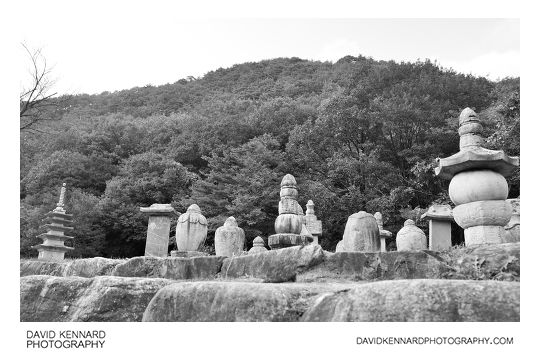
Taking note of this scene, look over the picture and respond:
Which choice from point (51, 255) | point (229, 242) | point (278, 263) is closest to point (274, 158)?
point (51, 255)

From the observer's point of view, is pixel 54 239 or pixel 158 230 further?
pixel 54 239

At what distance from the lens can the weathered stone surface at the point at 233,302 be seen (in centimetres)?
450

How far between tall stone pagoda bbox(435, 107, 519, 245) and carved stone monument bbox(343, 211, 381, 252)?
1.31 m

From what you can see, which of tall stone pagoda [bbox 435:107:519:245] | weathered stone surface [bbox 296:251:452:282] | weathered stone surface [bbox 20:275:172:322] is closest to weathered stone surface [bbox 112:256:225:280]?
weathered stone surface [bbox 20:275:172:322]

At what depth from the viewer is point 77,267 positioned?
27.7 feet

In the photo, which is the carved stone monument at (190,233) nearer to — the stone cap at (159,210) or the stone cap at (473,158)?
the stone cap at (159,210)

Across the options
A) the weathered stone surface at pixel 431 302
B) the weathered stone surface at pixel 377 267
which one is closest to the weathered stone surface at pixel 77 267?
the weathered stone surface at pixel 377 267

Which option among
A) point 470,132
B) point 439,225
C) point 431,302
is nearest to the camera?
point 431,302

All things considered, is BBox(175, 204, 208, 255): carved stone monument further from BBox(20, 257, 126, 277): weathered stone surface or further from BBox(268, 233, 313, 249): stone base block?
BBox(268, 233, 313, 249): stone base block

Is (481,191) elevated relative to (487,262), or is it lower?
elevated

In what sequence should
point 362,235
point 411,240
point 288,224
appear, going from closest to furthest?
1. point 362,235
2. point 288,224
3. point 411,240

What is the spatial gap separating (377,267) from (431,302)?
6.08 feet

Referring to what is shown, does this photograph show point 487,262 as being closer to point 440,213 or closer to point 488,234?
point 488,234

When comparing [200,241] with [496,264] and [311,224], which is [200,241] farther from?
[311,224]
